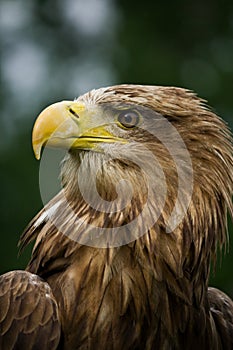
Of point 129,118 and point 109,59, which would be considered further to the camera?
point 109,59

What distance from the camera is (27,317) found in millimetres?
4172

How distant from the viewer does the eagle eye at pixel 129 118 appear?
439 cm

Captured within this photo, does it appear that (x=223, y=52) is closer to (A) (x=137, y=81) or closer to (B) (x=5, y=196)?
(A) (x=137, y=81)

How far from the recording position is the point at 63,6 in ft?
39.1

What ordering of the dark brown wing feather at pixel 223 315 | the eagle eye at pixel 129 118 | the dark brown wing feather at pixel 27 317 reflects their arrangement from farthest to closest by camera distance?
1. the dark brown wing feather at pixel 223 315
2. the eagle eye at pixel 129 118
3. the dark brown wing feather at pixel 27 317

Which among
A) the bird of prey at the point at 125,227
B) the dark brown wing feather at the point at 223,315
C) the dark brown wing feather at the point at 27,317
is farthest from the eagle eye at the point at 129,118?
the dark brown wing feather at the point at 223,315

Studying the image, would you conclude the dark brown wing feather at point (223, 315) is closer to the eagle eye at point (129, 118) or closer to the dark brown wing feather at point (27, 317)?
the dark brown wing feather at point (27, 317)

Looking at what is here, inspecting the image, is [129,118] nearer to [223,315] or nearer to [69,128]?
[69,128]

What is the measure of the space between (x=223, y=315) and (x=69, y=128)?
4.18 feet

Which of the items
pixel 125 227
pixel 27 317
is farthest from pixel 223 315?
pixel 27 317

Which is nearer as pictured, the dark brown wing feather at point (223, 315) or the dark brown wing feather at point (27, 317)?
the dark brown wing feather at point (27, 317)

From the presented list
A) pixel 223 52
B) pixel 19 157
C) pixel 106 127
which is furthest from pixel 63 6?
pixel 106 127

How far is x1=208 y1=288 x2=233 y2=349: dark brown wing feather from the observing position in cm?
479

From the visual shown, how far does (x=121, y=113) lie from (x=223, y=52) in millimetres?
6264
